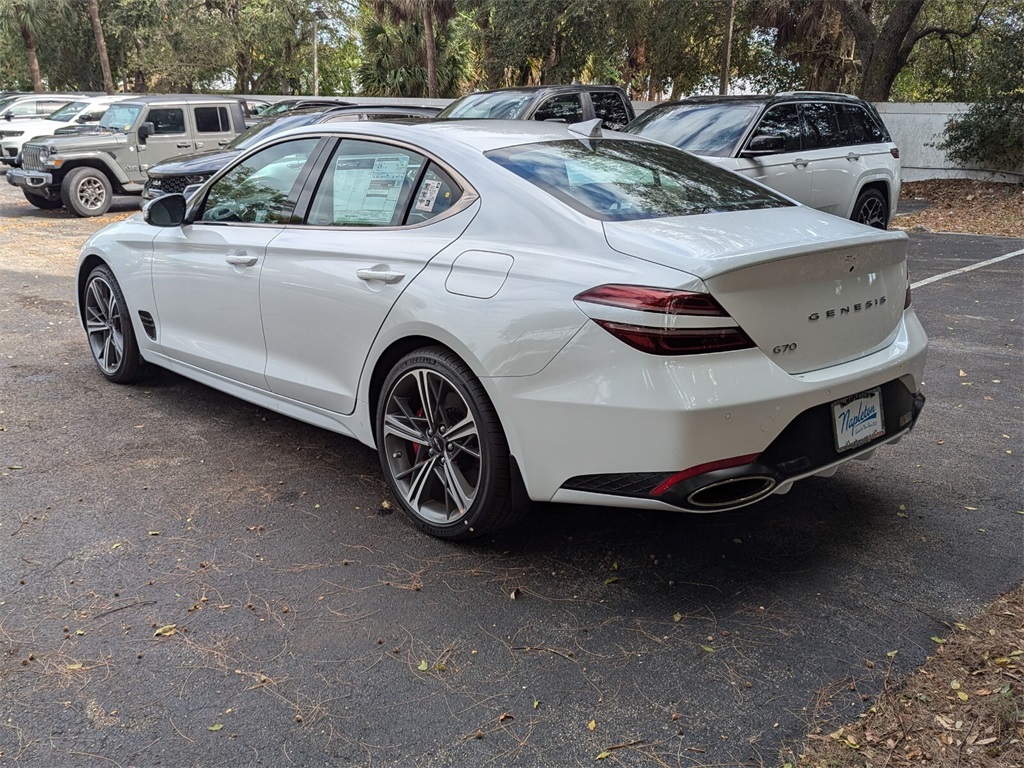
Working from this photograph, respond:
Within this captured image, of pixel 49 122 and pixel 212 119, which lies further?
pixel 49 122

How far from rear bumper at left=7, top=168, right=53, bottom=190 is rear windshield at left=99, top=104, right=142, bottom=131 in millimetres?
1347

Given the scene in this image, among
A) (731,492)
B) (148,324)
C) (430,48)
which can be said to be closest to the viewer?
(731,492)

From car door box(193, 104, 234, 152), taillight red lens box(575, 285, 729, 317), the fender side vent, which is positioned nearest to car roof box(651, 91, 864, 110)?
the fender side vent

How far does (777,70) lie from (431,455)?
26728mm

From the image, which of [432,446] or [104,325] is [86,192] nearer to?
[104,325]

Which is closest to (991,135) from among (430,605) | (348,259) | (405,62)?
(348,259)

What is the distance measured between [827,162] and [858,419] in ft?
23.3

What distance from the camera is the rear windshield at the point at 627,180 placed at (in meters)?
3.62

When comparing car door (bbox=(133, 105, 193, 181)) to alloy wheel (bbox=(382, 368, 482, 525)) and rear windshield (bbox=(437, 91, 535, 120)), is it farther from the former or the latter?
alloy wheel (bbox=(382, 368, 482, 525))

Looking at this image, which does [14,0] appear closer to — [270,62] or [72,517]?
[270,62]

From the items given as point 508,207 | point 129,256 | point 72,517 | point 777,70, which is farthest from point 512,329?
point 777,70

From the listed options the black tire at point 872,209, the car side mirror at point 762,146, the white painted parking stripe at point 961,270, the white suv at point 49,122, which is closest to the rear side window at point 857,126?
the black tire at point 872,209

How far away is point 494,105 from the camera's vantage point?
11.2 metres

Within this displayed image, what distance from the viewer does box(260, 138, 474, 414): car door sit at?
3781 mm
